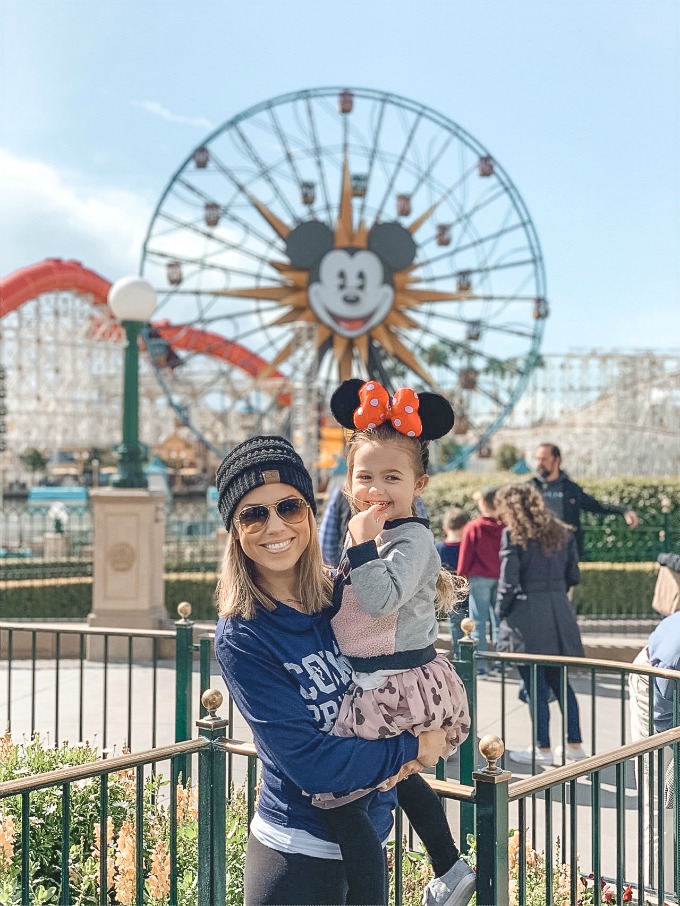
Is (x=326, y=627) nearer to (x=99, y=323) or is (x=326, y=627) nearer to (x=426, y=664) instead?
(x=426, y=664)

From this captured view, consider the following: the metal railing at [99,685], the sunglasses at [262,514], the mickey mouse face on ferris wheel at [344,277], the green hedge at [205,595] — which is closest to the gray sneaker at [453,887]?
the sunglasses at [262,514]

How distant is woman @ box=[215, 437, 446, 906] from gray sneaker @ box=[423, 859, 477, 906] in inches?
6.5

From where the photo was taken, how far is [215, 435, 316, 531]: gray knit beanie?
6.95 feet

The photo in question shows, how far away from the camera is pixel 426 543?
2.22m

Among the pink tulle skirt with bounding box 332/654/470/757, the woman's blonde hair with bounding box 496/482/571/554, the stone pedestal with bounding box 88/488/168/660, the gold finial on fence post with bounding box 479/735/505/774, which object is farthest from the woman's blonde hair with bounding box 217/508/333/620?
the stone pedestal with bounding box 88/488/168/660

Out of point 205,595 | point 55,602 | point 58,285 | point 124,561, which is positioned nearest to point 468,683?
point 124,561

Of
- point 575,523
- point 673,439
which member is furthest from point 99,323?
point 575,523

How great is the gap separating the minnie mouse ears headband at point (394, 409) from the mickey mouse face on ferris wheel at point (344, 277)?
60.6 ft

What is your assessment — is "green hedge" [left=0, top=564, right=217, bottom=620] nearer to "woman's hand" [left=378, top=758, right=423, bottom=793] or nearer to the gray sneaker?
the gray sneaker

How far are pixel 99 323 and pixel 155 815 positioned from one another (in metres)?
46.8

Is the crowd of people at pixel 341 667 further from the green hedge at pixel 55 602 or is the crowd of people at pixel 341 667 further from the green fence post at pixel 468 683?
the green hedge at pixel 55 602

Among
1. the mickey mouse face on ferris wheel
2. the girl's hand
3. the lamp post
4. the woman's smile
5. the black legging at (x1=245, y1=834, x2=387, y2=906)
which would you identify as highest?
the mickey mouse face on ferris wheel

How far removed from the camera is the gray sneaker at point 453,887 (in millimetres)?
2068

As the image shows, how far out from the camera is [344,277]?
21031 mm
